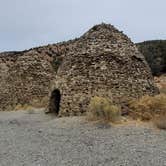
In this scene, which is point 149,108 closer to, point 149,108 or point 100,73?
point 149,108

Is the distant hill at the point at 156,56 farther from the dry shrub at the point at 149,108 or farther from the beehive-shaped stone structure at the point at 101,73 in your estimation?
the dry shrub at the point at 149,108

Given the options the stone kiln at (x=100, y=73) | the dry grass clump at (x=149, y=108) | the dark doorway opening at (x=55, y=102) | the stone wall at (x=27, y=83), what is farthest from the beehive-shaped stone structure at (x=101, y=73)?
the stone wall at (x=27, y=83)

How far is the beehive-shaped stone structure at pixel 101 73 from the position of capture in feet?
61.7

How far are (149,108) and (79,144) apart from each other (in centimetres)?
463

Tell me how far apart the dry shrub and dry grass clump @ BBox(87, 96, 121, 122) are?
0.72 m

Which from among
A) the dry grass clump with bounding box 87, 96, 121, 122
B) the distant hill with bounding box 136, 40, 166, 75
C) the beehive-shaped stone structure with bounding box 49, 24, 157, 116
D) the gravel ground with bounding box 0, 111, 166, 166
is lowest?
the gravel ground with bounding box 0, 111, 166, 166

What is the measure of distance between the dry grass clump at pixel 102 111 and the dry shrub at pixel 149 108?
724 millimetres

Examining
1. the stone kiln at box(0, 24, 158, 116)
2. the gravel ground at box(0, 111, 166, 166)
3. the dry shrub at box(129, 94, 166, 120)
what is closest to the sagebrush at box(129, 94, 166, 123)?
the dry shrub at box(129, 94, 166, 120)

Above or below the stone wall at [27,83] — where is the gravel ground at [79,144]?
below

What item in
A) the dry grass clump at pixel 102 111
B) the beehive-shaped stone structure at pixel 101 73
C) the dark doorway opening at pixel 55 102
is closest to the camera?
the dry grass clump at pixel 102 111

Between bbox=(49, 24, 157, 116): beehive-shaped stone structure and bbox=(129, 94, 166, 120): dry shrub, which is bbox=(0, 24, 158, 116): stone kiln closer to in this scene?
bbox=(49, 24, 157, 116): beehive-shaped stone structure

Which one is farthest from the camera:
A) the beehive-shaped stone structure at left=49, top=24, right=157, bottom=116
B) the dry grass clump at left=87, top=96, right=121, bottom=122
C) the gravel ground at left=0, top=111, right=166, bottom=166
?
the beehive-shaped stone structure at left=49, top=24, right=157, bottom=116

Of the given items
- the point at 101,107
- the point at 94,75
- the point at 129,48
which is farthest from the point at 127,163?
the point at 129,48

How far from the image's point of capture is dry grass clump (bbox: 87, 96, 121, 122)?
16719 mm
